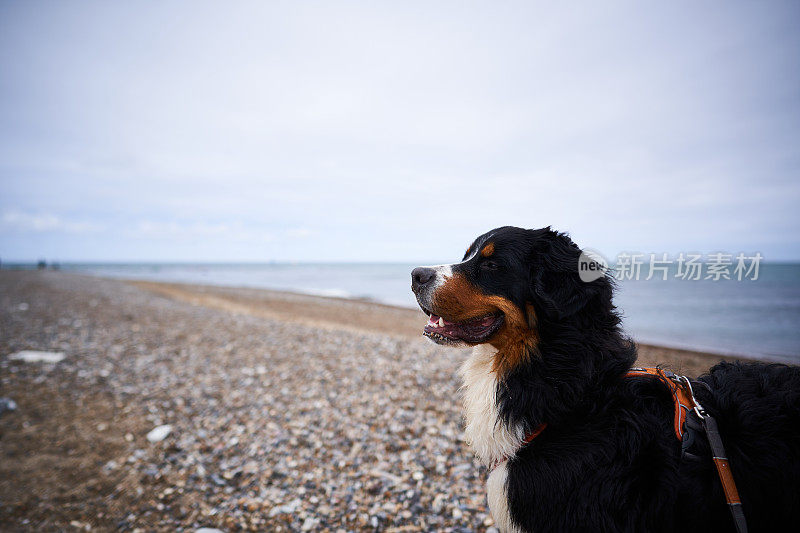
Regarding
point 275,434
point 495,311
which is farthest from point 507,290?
point 275,434

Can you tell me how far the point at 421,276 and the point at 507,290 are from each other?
2.16 feet

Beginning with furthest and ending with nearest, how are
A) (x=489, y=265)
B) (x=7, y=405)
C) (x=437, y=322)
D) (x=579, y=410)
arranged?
(x=7, y=405)
(x=437, y=322)
(x=489, y=265)
(x=579, y=410)

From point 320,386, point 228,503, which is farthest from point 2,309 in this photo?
point 228,503

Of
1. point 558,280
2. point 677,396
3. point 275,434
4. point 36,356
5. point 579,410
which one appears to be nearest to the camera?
point 677,396

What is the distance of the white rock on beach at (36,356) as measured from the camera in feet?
24.6

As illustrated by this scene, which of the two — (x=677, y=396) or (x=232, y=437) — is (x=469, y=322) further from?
(x=232, y=437)

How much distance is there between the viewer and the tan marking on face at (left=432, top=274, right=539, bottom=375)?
245 centimetres

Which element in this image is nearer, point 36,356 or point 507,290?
point 507,290

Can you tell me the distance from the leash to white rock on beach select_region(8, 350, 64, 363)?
10.8m

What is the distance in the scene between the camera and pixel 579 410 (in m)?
2.28

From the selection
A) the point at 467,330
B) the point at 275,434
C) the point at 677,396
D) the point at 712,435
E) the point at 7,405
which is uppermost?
the point at 467,330

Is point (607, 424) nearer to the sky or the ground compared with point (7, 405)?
nearer to the sky

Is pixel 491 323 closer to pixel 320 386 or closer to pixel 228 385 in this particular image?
pixel 320 386

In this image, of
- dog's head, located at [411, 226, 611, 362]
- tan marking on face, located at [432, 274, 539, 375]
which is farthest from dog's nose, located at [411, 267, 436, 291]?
tan marking on face, located at [432, 274, 539, 375]
